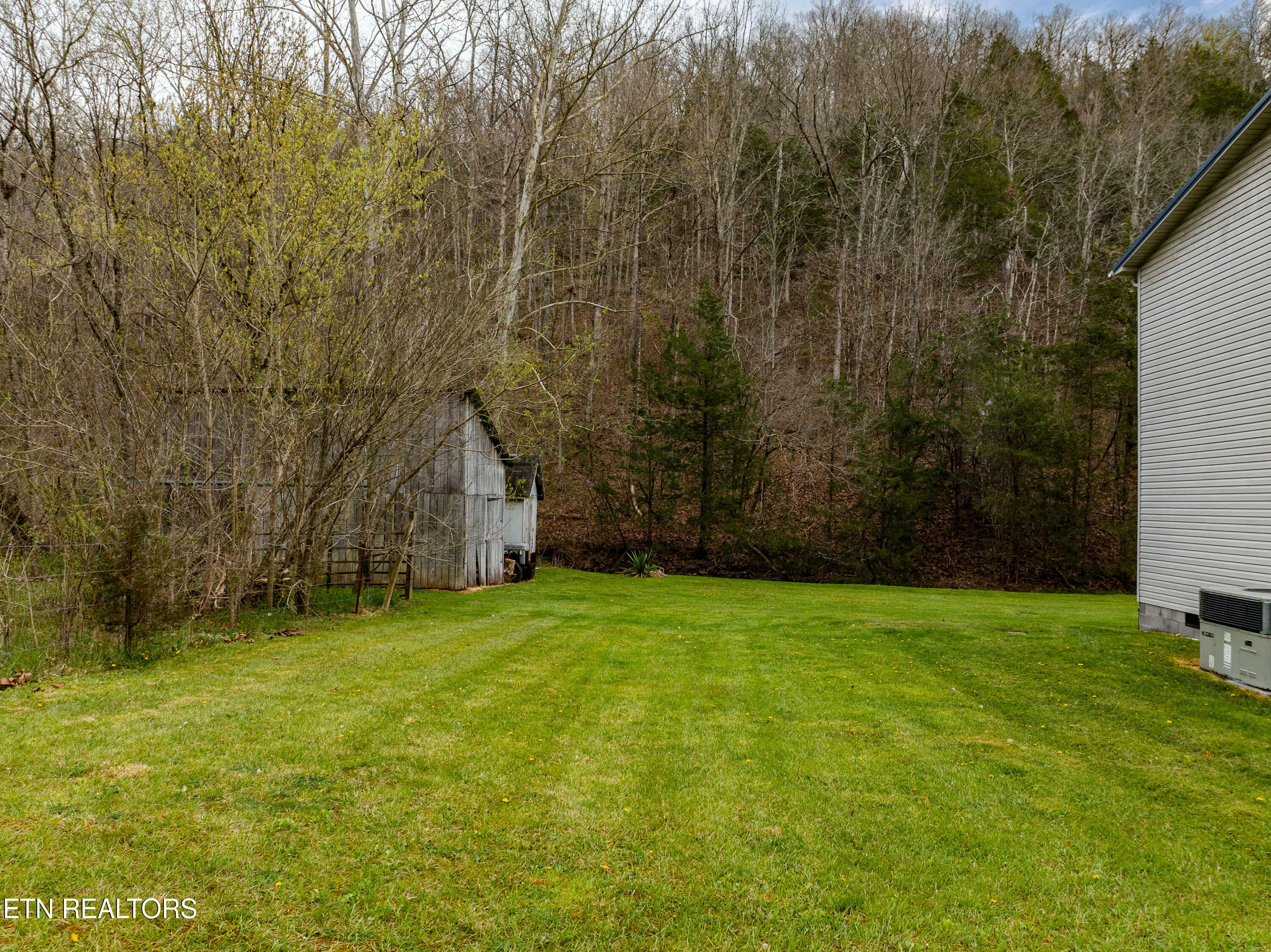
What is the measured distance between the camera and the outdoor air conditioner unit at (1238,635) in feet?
26.6

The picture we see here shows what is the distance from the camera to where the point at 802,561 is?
907 inches

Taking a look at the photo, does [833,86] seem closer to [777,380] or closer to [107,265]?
[777,380]

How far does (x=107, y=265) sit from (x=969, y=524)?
79.8ft

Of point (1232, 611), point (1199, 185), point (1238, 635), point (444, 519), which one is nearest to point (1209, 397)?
point (1199, 185)

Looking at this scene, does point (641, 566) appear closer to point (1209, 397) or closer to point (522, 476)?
point (522, 476)

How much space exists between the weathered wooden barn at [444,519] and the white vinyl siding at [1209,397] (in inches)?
428

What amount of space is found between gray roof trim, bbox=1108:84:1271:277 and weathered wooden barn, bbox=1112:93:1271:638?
0.02 meters

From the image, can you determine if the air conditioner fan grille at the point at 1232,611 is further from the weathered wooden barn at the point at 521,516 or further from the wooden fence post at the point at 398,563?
the weathered wooden barn at the point at 521,516

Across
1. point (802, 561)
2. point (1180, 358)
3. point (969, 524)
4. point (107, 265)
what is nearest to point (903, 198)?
point (969, 524)

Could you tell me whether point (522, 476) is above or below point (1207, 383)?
below

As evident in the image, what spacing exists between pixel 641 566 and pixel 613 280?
14.5 m

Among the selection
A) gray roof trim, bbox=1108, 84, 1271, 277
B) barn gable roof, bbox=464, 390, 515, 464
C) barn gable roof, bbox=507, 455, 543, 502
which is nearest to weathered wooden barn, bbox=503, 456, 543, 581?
barn gable roof, bbox=507, 455, 543, 502

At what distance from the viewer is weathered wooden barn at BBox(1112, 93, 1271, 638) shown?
9.98 meters

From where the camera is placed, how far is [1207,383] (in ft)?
36.2
